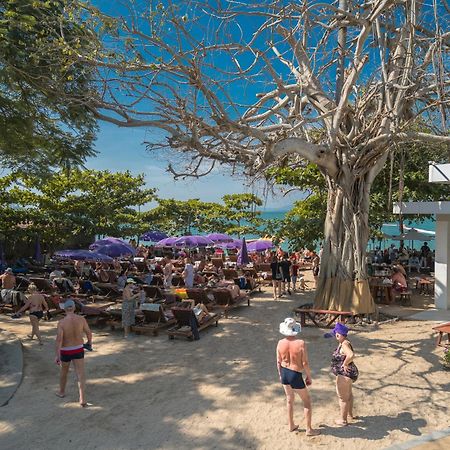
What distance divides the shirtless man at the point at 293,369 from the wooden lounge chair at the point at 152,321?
5490mm

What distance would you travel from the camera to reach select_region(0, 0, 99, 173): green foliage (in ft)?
30.2

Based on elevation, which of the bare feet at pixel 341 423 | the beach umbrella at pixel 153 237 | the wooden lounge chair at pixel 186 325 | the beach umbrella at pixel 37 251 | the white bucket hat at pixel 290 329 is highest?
the beach umbrella at pixel 153 237

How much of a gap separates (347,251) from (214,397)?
657cm

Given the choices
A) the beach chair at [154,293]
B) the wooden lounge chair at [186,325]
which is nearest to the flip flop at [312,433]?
the wooden lounge chair at [186,325]

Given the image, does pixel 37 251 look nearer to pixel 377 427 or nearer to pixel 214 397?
pixel 214 397

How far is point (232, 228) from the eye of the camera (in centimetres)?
3506

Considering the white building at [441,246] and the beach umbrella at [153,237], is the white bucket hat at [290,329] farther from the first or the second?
the beach umbrella at [153,237]

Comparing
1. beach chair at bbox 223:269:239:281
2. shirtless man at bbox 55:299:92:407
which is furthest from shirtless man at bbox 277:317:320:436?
beach chair at bbox 223:269:239:281

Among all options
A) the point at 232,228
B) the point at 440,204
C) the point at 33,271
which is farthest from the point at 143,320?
the point at 232,228

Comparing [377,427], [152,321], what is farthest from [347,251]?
[377,427]

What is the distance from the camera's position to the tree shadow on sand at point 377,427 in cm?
547

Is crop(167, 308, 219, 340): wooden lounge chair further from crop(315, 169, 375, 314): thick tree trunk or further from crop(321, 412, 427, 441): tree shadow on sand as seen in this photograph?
crop(321, 412, 427, 441): tree shadow on sand

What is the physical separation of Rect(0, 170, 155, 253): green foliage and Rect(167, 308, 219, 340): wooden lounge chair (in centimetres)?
1177

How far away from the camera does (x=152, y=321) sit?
11.1 metres
